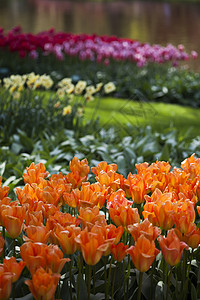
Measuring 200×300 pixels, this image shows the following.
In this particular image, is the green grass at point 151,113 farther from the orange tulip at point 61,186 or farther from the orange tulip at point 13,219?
the orange tulip at point 13,219

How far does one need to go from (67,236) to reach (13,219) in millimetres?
184

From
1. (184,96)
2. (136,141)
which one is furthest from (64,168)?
(184,96)

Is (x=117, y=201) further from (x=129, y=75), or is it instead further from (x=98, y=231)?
(x=129, y=75)

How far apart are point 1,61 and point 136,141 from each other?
585 cm

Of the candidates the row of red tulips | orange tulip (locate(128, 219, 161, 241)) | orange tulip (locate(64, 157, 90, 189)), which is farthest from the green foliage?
orange tulip (locate(128, 219, 161, 241))

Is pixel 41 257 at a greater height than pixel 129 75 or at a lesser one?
greater

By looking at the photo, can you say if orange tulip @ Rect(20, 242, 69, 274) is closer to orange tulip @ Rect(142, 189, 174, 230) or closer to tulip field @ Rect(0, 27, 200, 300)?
tulip field @ Rect(0, 27, 200, 300)

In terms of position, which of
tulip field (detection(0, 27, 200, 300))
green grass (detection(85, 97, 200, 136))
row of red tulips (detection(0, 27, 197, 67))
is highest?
tulip field (detection(0, 27, 200, 300))

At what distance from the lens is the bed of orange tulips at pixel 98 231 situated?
46.8 inches

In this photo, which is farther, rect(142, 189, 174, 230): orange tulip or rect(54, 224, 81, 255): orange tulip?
rect(142, 189, 174, 230): orange tulip

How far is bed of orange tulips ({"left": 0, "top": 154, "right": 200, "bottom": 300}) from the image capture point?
1.19 m

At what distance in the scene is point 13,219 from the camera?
4.32 feet

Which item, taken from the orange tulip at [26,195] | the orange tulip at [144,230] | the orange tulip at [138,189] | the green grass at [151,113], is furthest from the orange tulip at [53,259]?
the green grass at [151,113]

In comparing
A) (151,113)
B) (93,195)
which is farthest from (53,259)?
(151,113)
